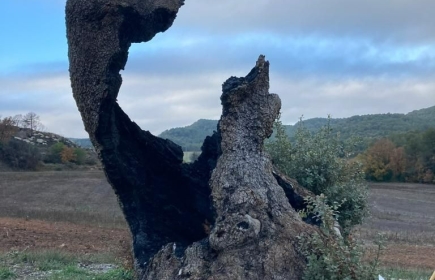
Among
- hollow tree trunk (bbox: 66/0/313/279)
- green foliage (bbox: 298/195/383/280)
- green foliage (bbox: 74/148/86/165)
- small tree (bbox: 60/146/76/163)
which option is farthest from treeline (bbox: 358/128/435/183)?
green foliage (bbox: 298/195/383/280)

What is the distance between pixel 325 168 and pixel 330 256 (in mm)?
4818

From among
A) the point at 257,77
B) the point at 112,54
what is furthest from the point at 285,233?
the point at 112,54

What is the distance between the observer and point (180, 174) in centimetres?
859

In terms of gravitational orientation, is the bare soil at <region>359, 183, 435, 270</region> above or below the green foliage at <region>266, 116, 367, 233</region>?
below

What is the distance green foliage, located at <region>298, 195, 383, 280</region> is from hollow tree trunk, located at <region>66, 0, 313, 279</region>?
28 cm

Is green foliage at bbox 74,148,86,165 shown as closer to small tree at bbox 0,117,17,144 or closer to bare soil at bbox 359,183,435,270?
small tree at bbox 0,117,17,144

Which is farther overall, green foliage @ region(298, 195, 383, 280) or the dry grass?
the dry grass

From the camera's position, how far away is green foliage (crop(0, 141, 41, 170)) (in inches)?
2178

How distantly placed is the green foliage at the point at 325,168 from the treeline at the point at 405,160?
42.8 meters

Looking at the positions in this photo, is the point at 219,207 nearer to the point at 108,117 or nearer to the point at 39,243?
the point at 108,117

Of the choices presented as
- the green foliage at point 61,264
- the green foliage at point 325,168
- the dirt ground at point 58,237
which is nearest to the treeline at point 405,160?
the dirt ground at point 58,237

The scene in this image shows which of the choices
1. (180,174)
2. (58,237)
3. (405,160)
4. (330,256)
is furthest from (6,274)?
(405,160)

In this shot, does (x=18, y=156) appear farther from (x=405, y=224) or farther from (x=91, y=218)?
(x=405, y=224)

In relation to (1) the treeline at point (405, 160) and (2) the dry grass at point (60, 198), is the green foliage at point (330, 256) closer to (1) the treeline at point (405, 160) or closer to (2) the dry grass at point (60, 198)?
(2) the dry grass at point (60, 198)
